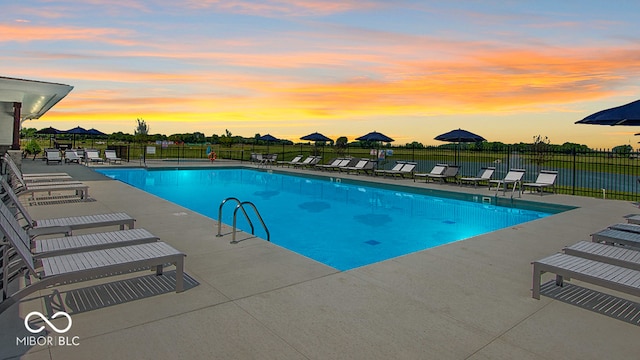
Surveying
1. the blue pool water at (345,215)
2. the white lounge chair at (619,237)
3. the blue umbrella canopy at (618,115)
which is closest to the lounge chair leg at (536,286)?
the white lounge chair at (619,237)

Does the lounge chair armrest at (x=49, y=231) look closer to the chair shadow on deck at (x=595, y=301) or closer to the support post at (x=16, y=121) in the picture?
the support post at (x=16, y=121)

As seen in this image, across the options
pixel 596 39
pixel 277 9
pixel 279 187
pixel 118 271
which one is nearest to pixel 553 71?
pixel 596 39

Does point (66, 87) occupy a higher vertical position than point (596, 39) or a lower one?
lower

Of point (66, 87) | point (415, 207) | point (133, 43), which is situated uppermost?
point (133, 43)

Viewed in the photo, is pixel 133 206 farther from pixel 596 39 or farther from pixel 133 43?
pixel 596 39

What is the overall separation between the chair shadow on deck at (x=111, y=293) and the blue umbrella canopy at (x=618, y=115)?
21.7 feet

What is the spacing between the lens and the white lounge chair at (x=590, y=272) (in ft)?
10.3

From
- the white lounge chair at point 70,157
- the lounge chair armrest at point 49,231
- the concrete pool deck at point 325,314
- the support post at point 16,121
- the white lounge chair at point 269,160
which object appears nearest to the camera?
the concrete pool deck at point 325,314

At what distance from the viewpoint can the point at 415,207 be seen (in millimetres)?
11383

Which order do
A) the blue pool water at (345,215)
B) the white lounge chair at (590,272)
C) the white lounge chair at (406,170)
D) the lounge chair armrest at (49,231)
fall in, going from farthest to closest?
1. the white lounge chair at (406,170)
2. the blue pool water at (345,215)
3. the lounge chair armrest at (49,231)
4. the white lounge chair at (590,272)

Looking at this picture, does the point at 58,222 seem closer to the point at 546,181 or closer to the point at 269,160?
the point at 546,181

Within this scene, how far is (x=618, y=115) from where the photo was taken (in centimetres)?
593

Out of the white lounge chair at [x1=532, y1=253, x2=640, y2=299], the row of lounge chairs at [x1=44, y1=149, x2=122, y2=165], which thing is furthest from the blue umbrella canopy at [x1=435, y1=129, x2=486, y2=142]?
the row of lounge chairs at [x1=44, y1=149, x2=122, y2=165]

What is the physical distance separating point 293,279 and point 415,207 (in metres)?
8.08
